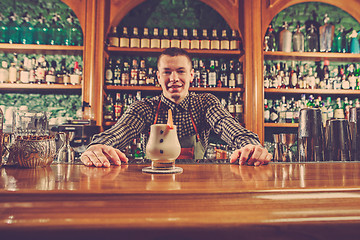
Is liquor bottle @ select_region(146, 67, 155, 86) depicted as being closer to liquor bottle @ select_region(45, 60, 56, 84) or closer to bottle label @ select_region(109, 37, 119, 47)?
bottle label @ select_region(109, 37, 119, 47)

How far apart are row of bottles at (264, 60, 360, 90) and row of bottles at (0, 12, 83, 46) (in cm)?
217

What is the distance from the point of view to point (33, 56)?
290cm

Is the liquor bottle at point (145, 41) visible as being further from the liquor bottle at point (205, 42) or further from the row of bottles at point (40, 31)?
the row of bottles at point (40, 31)

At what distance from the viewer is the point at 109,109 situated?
2.79 meters

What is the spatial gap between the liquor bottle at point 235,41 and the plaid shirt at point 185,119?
105 centimetres

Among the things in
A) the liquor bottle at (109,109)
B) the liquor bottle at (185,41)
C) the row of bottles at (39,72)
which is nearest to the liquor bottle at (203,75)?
the liquor bottle at (185,41)

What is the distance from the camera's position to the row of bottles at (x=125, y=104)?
2756 millimetres

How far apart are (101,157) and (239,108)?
2.14 meters

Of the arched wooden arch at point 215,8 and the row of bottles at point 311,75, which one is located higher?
the arched wooden arch at point 215,8

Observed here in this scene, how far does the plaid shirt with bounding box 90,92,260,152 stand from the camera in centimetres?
157

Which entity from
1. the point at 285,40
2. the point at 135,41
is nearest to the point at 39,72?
the point at 135,41

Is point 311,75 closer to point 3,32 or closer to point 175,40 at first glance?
point 175,40

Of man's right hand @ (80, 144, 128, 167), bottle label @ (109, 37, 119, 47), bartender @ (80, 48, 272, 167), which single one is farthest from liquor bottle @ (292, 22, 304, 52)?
man's right hand @ (80, 144, 128, 167)

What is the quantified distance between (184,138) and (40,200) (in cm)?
156
